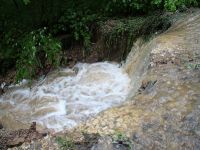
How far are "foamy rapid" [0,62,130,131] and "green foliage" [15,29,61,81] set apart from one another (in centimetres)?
28

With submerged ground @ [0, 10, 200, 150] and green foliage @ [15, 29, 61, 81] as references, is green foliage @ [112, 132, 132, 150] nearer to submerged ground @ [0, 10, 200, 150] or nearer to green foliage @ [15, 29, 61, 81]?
submerged ground @ [0, 10, 200, 150]

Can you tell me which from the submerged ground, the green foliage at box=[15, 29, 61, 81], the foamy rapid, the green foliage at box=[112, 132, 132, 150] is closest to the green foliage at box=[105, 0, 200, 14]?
the foamy rapid

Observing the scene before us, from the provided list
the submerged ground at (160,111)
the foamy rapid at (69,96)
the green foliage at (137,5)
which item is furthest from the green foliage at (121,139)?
the green foliage at (137,5)

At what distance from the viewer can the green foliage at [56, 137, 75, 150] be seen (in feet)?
13.8

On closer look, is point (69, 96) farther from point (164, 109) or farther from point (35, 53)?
point (164, 109)

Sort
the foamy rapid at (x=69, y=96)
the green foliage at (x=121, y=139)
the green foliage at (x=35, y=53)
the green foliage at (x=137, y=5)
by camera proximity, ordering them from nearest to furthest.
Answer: the green foliage at (x=121, y=139), the foamy rapid at (x=69, y=96), the green foliage at (x=35, y=53), the green foliage at (x=137, y=5)

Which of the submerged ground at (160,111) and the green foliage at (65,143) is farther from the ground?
the submerged ground at (160,111)

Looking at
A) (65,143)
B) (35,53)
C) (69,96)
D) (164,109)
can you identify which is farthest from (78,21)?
(65,143)

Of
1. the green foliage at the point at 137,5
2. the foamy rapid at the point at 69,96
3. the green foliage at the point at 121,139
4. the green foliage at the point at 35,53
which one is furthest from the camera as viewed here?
the green foliage at the point at 137,5

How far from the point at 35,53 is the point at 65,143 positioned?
12.7ft

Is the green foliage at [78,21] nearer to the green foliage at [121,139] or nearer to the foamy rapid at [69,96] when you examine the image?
the foamy rapid at [69,96]

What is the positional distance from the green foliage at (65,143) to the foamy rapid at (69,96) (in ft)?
4.94

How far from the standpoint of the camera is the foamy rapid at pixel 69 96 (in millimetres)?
6238

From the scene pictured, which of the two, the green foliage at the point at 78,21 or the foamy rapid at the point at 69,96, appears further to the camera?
the green foliage at the point at 78,21
